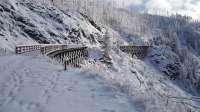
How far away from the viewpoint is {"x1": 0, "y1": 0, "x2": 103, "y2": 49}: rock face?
65312 millimetres

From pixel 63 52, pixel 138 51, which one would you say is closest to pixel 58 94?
pixel 63 52

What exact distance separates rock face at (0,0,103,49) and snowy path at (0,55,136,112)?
38829 mm

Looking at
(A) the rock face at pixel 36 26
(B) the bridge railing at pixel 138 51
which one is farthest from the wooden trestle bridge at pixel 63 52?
(A) the rock face at pixel 36 26

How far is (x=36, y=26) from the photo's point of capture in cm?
7706

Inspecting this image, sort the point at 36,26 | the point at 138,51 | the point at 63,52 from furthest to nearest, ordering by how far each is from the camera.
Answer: the point at 138,51 → the point at 36,26 → the point at 63,52

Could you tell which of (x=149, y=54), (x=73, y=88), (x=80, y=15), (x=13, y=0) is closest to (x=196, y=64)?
(x=149, y=54)

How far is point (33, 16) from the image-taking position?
84.0 meters

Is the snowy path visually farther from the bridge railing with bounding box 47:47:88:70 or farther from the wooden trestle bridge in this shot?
the bridge railing with bounding box 47:47:88:70

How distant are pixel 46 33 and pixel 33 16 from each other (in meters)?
8.65

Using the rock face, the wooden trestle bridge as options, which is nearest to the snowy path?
the wooden trestle bridge

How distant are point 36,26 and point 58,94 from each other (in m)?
66.9

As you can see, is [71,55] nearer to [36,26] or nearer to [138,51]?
[36,26]

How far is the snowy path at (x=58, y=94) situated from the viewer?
10.5m

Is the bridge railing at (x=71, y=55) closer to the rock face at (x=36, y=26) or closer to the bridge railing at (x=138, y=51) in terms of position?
the rock face at (x=36, y=26)
